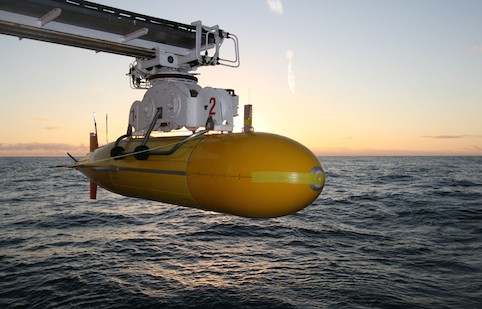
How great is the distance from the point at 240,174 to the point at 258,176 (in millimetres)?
344

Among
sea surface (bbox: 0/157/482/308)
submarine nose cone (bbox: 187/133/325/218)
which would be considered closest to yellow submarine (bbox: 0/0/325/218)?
submarine nose cone (bbox: 187/133/325/218)

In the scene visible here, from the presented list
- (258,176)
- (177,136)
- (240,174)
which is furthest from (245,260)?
(258,176)

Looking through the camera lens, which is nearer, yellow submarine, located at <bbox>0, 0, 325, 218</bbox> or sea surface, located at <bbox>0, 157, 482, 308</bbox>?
yellow submarine, located at <bbox>0, 0, 325, 218</bbox>

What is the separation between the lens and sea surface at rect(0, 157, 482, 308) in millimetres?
8461

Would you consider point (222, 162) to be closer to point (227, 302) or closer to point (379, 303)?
point (227, 302)

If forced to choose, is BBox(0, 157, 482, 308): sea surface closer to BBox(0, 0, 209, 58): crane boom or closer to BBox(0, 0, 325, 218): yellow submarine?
BBox(0, 0, 325, 218): yellow submarine

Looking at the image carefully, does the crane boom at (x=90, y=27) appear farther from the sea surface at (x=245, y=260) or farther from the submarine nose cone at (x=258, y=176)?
the sea surface at (x=245, y=260)

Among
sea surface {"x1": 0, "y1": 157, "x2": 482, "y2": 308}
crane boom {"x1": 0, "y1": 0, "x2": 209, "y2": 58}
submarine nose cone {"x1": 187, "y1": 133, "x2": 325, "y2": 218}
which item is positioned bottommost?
sea surface {"x1": 0, "y1": 157, "x2": 482, "y2": 308}

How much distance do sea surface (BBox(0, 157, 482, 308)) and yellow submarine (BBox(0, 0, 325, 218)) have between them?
2644 mm

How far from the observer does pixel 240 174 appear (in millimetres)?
6070

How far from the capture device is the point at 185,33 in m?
9.95

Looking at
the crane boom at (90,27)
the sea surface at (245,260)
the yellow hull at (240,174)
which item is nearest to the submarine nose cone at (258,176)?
the yellow hull at (240,174)

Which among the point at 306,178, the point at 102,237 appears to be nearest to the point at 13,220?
the point at 102,237

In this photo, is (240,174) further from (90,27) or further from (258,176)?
(90,27)
